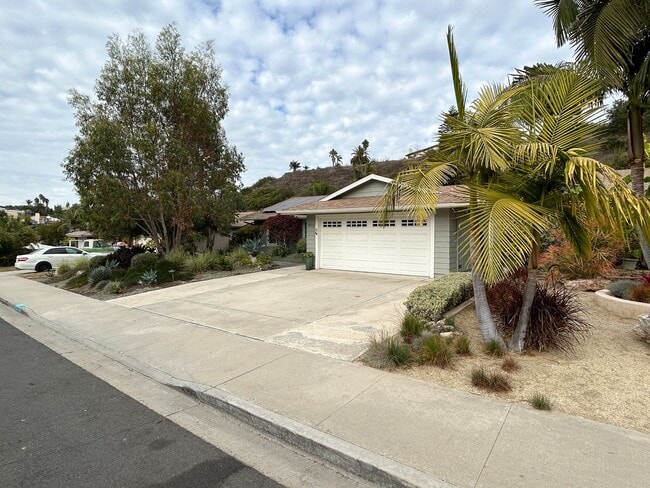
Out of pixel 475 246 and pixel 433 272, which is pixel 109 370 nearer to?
pixel 475 246

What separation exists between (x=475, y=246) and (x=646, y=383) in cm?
242

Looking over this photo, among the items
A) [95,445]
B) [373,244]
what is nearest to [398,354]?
[95,445]

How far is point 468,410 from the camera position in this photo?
3.67 meters

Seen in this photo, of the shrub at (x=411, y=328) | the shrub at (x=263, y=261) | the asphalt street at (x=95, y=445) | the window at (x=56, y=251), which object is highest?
the window at (x=56, y=251)

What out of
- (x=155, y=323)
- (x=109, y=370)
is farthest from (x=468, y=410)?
(x=155, y=323)

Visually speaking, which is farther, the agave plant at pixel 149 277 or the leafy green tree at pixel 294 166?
the leafy green tree at pixel 294 166

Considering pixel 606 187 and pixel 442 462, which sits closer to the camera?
pixel 442 462

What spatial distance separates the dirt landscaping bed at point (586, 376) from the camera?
3.70 metres

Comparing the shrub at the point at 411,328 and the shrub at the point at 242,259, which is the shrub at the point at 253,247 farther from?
the shrub at the point at 411,328

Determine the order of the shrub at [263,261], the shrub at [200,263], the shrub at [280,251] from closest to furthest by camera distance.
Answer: the shrub at [200,263] < the shrub at [263,261] < the shrub at [280,251]

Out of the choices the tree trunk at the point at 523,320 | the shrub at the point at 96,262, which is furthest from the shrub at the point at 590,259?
the shrub at the point at 96,262

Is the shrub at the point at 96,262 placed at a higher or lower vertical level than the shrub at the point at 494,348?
higher

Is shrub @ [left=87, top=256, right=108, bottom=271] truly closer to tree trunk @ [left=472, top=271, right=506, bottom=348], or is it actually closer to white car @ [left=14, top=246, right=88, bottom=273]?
white car @ [left=14, top=246, right=88, bottom=273]

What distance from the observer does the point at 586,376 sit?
4449mm
